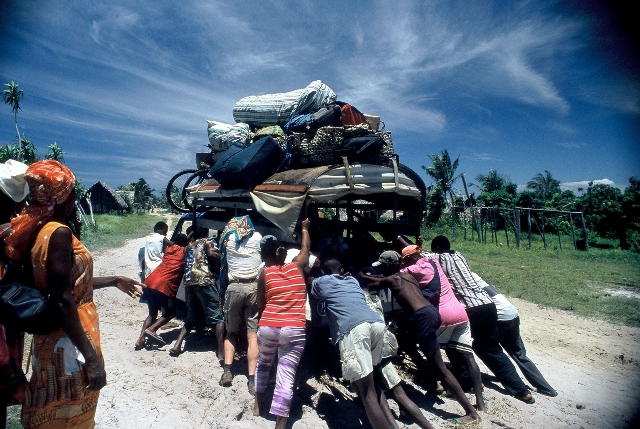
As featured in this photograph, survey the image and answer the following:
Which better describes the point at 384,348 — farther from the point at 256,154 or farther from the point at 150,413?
the point at 256,154

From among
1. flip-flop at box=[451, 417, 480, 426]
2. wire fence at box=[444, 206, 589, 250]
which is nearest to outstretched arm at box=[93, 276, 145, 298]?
flip-flop at box=[451, 417, 480, 426]

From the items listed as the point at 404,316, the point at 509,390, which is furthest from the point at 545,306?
the point at 404,316

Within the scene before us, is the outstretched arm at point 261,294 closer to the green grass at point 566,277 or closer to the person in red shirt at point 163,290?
the person in red shirt at point 163,290

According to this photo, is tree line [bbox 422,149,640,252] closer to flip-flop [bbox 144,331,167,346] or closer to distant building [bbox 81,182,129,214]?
flip-flop [bbox 144,331,167,346]

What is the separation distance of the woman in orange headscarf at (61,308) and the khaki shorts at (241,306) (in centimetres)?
229

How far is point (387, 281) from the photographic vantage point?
13.4 ft

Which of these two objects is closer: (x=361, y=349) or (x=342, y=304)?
(x=361, y=349)

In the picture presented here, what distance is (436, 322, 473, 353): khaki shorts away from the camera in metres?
4.21

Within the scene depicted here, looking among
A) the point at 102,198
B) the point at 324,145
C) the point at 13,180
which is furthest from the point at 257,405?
the point at 102,198

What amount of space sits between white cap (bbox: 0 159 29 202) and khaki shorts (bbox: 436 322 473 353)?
13.4 ft

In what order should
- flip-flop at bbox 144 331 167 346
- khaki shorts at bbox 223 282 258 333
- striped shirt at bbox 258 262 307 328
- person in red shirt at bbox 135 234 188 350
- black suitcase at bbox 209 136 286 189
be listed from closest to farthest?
striped shirt at bbox 258 262 307 328
khaki shorts at bbox 223 282 258 333
black suitcase at bbox 209 136 286 189
flip-flop at bbox 144 331 167 346
person in red shirt at bbox 135 234 188 350

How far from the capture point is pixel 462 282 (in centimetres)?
459

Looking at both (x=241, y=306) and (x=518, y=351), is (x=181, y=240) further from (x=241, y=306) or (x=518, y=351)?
(x=518, y=351)

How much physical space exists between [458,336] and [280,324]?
2.16 meters
